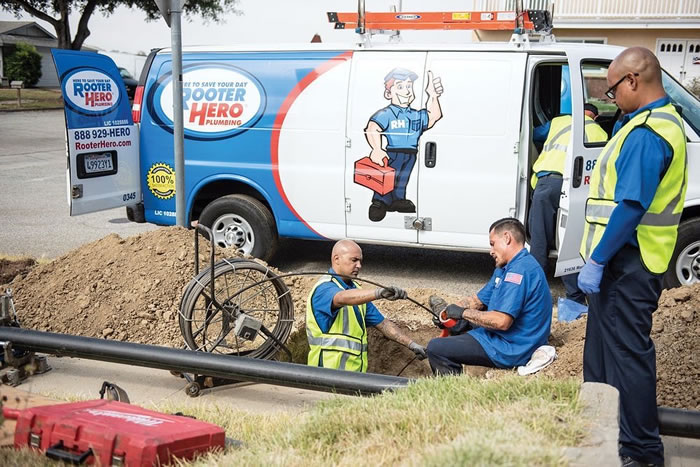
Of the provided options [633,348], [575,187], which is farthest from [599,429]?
[575,187]

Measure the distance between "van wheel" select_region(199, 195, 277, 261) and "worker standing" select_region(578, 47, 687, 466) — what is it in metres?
4.70

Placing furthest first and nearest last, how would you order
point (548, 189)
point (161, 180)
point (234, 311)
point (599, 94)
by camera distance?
point (599, 94) < point (161, 180) < point (548, 189) < point (234, 311)

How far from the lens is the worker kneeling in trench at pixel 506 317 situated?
185 inches

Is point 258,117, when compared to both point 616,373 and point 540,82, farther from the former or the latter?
point 616,373

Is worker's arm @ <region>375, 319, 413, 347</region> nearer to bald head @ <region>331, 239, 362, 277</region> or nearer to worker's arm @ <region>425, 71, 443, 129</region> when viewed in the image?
bald head @ <region>331, 239, 362, 277</region>

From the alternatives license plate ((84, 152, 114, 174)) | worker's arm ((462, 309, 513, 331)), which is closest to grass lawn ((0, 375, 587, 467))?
worker's arm ((462, 309, 513, 331))

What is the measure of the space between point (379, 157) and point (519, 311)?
321cm

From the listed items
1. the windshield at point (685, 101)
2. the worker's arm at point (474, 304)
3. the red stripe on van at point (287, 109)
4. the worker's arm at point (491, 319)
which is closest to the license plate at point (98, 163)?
the red stripe on van at point (287, 109)

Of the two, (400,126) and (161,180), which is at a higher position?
(400,126)

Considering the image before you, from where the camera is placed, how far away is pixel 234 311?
5.52 m

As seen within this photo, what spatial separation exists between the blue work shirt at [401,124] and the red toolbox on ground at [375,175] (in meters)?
0.21

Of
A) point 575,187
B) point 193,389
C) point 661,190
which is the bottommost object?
point 193,389

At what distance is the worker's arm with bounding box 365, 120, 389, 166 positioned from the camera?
24.9 ft

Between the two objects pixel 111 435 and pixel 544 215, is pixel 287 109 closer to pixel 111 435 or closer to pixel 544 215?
pixel 544 215
